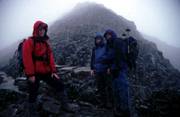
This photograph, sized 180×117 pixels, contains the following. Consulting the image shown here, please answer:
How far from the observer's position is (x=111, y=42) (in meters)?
7.58

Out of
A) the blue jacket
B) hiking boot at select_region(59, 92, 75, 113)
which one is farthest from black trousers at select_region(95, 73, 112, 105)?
hiking boot at select_region(59, 92, 75, 113)

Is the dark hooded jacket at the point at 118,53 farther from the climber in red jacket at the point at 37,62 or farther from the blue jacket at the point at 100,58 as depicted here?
the climber in red jacket at the point at 37,62

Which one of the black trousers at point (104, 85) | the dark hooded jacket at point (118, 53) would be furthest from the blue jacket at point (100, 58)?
the dark hooded jacket at point (118, 53)

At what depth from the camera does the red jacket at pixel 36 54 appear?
6.02 m

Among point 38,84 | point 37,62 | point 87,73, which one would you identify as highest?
point 37,62

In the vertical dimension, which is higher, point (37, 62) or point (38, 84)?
Answer: point (37, 62)

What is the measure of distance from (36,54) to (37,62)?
0.28 metres

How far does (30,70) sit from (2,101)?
4.20 metres

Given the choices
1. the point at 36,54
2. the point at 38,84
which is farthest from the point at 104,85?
the point at 36,54

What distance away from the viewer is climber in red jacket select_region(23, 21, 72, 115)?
19.8 ft

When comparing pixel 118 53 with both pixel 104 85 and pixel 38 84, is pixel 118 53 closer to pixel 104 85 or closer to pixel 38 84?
pixel 104 85

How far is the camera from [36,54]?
630 cm

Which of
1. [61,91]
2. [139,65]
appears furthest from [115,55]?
[139,65]

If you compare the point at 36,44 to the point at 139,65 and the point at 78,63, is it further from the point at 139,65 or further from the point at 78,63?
the point at 139,65
